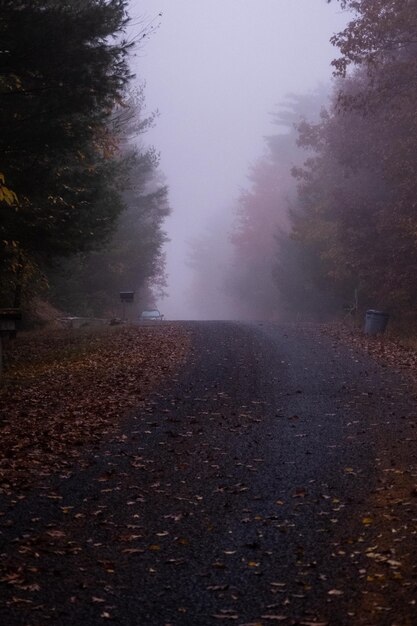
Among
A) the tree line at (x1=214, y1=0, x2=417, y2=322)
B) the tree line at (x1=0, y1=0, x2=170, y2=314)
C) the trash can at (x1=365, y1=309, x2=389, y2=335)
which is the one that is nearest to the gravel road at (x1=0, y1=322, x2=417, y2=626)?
the tree line at (x1=0, y1=0, x2=170, y2=314)

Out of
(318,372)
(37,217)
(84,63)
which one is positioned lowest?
(318,372)

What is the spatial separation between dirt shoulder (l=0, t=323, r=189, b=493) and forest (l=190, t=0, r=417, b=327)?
8074 mm

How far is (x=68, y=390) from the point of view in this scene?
14.1 meters

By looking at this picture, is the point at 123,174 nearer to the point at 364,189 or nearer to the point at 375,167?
the point at 375,167

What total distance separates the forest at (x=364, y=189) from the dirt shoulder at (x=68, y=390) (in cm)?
807

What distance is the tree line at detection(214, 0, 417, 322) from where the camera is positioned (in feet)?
70.7

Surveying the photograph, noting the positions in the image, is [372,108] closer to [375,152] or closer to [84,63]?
[375,152]

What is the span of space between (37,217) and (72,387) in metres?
4.18

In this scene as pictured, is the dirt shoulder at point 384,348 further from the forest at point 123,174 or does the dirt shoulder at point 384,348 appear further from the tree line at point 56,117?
the tree line at point 56,117

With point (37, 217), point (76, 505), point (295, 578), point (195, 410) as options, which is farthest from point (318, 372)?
point (295, 578)

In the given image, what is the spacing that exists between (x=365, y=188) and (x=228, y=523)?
25645 millimetres

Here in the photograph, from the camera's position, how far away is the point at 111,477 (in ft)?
27.8

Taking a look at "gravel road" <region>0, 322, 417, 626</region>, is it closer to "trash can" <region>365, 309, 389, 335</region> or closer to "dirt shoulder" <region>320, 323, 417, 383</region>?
"dirt shoulder" <region>320, 323, 417, 383</region>

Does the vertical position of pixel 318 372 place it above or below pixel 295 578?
above
